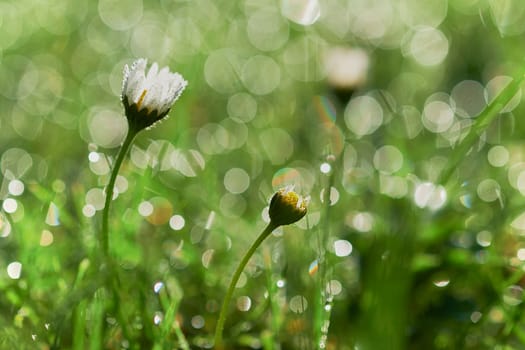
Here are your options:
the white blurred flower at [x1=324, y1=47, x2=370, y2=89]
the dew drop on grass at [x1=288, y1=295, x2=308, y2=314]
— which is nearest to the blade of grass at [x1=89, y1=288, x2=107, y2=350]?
the dew drop on grass at [x1=288, y1=295, x2=308, y2=314]

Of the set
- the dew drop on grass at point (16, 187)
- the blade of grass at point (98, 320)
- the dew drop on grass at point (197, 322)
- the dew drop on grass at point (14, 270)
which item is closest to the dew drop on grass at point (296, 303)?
the dew drop on grass at point (197, 322)

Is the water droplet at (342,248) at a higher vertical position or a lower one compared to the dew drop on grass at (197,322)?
lower

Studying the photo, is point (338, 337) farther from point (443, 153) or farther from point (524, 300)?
point (443, 153)

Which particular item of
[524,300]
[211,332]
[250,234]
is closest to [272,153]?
[250,234]

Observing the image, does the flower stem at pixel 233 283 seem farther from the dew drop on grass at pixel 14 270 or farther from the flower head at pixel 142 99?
the dew drop on grass at pixel 14 270

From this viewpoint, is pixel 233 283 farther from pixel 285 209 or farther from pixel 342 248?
pixel 342 248
